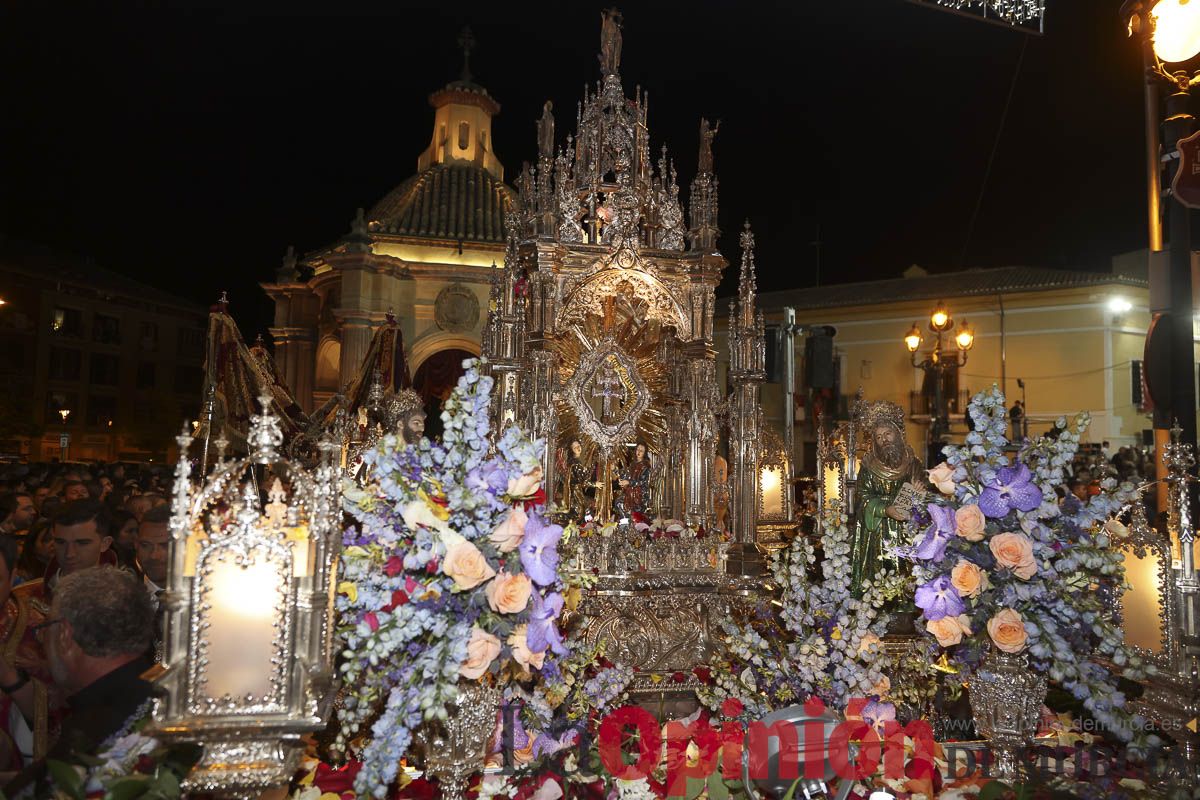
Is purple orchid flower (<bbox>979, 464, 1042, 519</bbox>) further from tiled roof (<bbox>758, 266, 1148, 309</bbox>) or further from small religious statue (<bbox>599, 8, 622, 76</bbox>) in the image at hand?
tiled roof (<bbox>758, 266, 1148, 309</bbox>)

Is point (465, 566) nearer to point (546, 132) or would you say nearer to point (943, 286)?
point (546, 132)

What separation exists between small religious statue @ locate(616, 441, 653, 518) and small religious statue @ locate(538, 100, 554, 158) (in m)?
3.45

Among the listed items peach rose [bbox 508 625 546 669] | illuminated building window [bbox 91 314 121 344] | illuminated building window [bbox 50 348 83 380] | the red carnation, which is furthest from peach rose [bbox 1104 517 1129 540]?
illuminated building window [bbox 91 314 121 344]

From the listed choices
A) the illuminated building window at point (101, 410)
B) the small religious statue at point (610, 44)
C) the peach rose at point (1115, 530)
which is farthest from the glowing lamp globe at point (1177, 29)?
the illuminated building window at point (101, 410)

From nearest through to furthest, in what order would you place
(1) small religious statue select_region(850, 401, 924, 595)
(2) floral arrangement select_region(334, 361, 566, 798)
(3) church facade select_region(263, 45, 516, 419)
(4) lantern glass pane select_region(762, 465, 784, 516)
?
1. (2) floral arrangement select_region(334, 361, 566, 798)
2. (1) small religious statue select_region(850, 401, 924, 595)
3. (4) lantern glass pane select_region(762, 465, 784, 516)
4. (3) church facade select_region(263, 45, 516, 419)

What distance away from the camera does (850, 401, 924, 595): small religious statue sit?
7.25 meters

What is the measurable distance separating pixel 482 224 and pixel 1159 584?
19.1 meters

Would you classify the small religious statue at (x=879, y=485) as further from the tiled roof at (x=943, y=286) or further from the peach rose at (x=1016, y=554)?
the tiled roof at (x=943, y=286)

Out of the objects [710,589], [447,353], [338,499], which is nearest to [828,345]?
[447,353]

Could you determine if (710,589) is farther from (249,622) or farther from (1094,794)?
(249,622)

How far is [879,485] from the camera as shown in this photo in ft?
24.1

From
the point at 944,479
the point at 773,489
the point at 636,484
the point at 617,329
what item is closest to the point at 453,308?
the point at 773,489

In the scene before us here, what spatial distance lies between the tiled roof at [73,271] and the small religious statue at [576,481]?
124ft

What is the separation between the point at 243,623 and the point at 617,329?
6818mm
